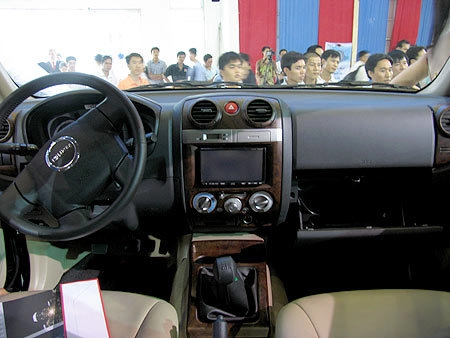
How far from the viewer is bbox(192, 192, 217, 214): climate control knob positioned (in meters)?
1.33

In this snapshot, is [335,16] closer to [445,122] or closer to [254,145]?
[445,122]

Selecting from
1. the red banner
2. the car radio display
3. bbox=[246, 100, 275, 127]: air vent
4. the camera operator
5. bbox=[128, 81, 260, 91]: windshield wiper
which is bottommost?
the car radio display

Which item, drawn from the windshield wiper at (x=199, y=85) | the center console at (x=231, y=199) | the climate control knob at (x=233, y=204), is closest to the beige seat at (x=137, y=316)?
the center console at (x=231, y=199)

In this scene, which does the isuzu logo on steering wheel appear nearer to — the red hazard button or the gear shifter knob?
the red hazard button

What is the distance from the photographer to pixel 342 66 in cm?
204

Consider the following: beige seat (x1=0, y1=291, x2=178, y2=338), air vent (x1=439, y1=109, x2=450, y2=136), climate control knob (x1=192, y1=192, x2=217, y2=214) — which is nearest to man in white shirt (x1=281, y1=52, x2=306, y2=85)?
air vent (x1=439, y1=109, x2=450, y2=136)

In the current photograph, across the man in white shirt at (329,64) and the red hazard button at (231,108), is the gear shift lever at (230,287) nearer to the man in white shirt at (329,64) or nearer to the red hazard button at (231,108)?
the red hazard button at (231,108)

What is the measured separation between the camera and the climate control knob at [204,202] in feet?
4.38

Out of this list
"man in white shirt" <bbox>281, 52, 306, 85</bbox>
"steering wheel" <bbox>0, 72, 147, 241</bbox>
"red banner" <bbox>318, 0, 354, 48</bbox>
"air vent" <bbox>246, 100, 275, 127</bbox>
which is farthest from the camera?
"red banner" <bbox>318, 0, 354, 48</bbox>

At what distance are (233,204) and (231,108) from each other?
36 centimetres

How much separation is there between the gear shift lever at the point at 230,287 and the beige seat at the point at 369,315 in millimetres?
242

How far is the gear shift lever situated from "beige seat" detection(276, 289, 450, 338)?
242 millimetres

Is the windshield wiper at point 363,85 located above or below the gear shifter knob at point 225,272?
above

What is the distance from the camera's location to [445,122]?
134 cm
